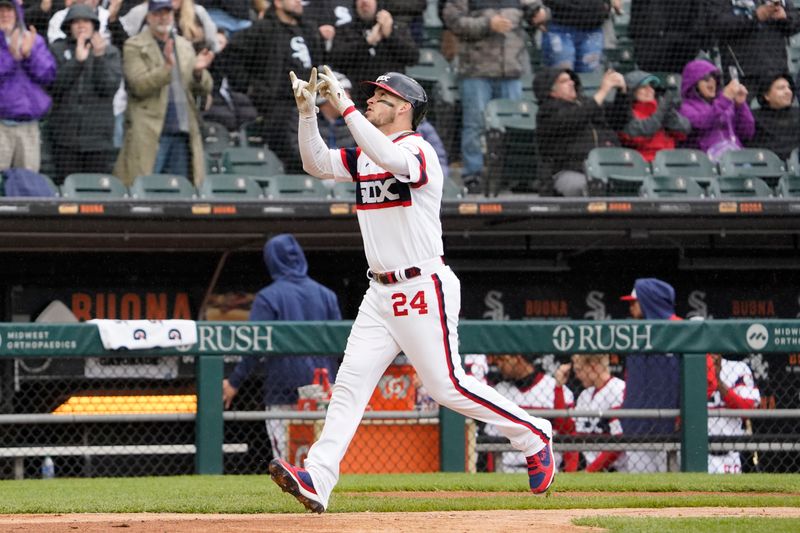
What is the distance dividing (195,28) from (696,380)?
5.35 m

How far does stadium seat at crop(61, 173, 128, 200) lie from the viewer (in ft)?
33.0

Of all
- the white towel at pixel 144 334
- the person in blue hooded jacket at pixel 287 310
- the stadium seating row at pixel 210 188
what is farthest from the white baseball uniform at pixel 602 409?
the stadium seating row at pixel 210 188

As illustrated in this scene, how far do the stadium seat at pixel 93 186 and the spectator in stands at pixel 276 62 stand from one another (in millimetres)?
1640

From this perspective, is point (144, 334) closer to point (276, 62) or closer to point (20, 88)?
point (20, 88)

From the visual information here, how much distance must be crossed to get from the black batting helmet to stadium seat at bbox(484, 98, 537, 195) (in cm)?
590

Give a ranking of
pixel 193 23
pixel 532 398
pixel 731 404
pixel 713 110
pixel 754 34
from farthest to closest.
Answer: pixel 754 34 < pixel 713 110 < pixel 193 23 < pixel 532 398 < pixel 731 404

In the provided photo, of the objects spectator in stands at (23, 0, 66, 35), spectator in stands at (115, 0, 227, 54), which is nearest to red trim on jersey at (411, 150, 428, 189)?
spectator in stands at (115, 0, 227, 54)

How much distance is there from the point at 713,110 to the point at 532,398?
175 inches

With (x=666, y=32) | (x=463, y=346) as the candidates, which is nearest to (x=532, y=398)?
(x=463, y=346)

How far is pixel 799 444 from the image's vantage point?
8.46 m

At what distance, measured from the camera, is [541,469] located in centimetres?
538

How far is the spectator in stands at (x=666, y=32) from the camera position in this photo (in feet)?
40.6

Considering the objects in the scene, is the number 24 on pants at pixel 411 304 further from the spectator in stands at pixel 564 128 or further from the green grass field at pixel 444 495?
the spectator in stands at pixel 564 128

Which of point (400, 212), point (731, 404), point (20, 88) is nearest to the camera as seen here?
point (400, 212)
